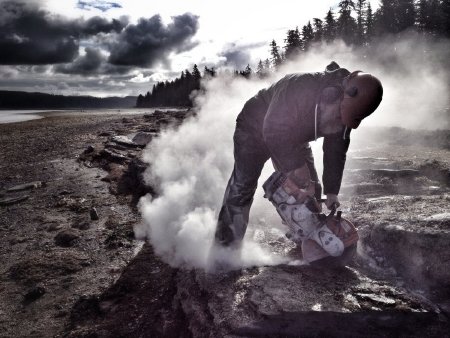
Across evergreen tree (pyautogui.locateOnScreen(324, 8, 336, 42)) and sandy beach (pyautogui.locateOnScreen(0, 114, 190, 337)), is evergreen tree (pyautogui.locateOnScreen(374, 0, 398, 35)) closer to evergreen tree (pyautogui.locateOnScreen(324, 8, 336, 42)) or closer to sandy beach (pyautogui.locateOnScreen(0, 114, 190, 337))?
evergreen tree (pyautogui.locateOnScreen(324, 8, 336, 42))

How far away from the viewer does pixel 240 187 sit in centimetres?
330

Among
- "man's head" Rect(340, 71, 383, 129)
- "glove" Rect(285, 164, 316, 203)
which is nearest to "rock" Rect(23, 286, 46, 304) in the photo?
"glove" Rect(285, 164, 316, 203)

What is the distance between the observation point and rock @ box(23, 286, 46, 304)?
122 inches

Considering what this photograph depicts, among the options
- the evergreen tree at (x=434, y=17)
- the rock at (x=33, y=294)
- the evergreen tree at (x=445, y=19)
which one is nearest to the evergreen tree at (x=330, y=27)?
the evergreen tree at (x=434, y=17)

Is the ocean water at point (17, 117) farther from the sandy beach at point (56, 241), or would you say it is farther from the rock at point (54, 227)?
the rock at point (54, 227)

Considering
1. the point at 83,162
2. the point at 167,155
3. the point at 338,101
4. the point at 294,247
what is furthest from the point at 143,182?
the point at 338,101

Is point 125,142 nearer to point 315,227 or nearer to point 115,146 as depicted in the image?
point 115,146

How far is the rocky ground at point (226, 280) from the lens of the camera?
2.37 m

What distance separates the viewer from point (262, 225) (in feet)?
14.2

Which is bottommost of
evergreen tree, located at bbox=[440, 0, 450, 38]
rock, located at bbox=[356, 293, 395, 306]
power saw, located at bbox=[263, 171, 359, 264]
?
rock, located at bbox=[356, 293, 395, 306]

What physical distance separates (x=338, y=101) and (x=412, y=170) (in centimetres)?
351

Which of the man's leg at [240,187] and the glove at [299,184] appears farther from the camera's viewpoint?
the man's leg at [240,187]

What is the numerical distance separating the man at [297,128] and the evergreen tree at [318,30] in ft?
128

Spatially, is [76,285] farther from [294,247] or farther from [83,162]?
[83,162]
